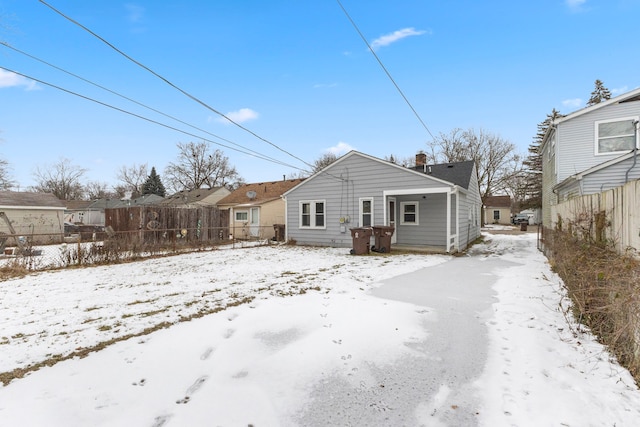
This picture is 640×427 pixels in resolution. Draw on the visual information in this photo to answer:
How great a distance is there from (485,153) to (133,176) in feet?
184

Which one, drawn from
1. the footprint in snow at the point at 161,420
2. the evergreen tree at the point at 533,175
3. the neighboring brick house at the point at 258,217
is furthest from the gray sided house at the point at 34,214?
the evergreen tree at the point at 533,175

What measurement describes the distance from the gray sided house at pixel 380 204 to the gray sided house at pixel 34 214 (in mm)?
17616

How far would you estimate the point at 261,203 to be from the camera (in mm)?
20188

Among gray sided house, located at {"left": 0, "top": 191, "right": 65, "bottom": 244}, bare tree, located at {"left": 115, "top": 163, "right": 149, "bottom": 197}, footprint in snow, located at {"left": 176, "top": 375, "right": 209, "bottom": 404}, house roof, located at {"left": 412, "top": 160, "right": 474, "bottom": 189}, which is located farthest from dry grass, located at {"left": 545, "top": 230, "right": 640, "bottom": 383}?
bare tree, located at {"left": 115, "top": 163, "right": 149, "bottom": 197}

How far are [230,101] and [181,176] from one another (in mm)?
35511

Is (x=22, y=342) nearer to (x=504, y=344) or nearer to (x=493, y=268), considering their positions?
(x=504, y=344)

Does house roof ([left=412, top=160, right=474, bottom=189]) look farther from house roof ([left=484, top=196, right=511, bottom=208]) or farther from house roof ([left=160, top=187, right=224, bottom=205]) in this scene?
house roof ([left=484, top=196, right=511, bottom=208])

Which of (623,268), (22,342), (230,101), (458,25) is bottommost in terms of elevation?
(22,342)

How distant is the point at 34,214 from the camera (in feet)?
69.4

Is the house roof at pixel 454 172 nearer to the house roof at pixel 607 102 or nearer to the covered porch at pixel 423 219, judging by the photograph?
the covered porch at pixel 423 219

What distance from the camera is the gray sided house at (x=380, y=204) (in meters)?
12.7

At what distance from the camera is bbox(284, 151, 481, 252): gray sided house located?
41.6 feet

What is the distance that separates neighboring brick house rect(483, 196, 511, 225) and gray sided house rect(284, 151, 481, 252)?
33.2 metres

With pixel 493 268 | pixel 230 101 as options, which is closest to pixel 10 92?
pixel 230 101
